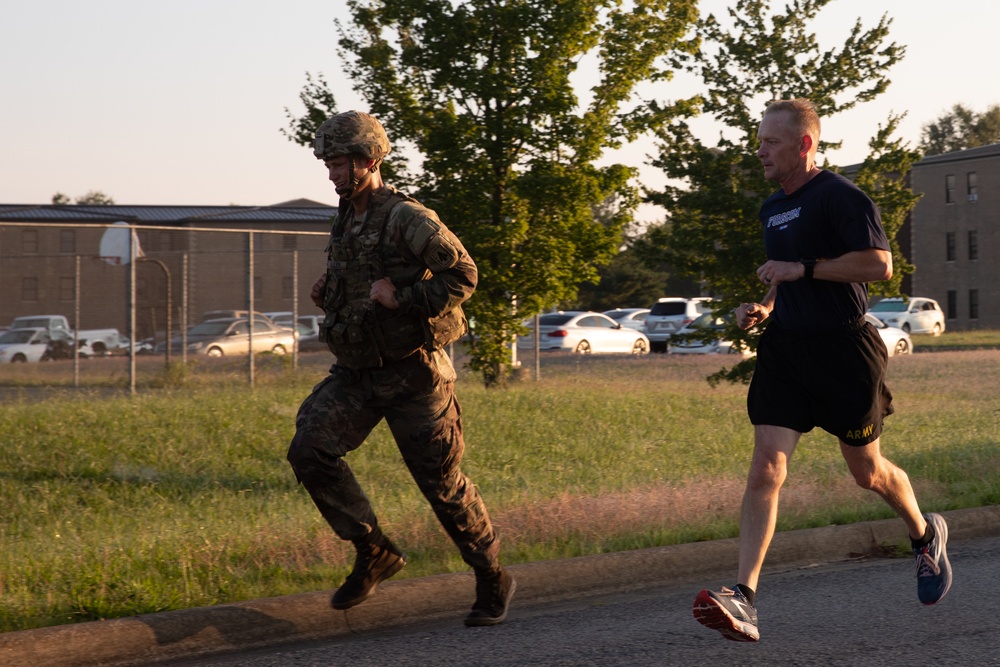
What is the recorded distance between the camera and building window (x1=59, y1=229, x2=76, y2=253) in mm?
47188

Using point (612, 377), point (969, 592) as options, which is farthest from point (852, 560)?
point (612, 377)

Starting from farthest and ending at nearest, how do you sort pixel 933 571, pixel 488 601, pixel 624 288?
Result: pixel 624 288, pixel 488 601, pixel 933 571

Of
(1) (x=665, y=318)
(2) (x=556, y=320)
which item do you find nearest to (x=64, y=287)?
(2) (x=556, y=320)

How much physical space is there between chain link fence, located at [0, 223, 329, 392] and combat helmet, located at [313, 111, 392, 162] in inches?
403

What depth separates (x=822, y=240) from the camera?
186 inches

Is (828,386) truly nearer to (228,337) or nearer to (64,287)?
(64,287)

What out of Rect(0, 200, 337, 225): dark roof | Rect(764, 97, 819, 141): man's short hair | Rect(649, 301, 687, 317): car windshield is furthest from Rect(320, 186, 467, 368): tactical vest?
Rect(0, 200, 337, 225): dark roof

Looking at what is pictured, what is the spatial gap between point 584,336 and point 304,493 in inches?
1104

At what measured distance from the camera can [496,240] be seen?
1499 centimetres

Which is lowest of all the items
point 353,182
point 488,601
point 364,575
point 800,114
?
point 488,601

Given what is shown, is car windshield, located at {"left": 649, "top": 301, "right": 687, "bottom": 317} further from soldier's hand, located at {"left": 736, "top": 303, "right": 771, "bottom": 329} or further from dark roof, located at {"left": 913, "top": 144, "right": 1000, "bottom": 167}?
soldier's hand, located at {"left": 736, "top": 303, "right": 771, "bottom": 329}

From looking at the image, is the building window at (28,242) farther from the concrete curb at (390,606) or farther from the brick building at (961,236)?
the concrete curb at (390,606)

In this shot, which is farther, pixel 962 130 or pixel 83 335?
pixel 962 130

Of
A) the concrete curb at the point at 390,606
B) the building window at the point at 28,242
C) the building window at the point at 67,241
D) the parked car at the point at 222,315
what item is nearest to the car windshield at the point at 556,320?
the parked car at the point at 222,315
